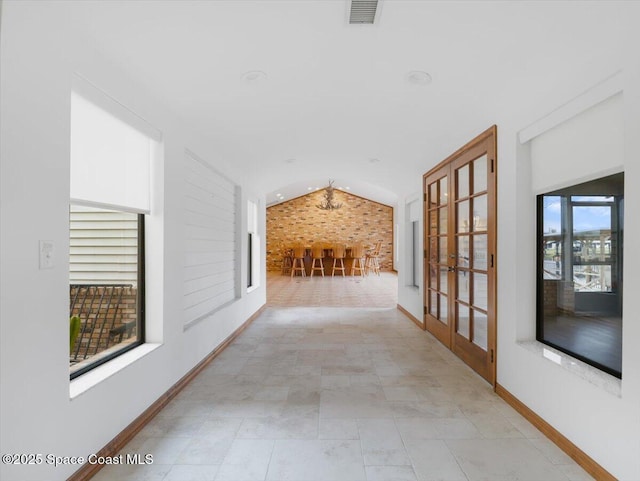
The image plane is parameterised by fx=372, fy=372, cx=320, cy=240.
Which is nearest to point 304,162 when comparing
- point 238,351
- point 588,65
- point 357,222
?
point 238,351

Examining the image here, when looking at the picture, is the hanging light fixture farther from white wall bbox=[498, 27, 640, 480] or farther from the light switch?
the light switch

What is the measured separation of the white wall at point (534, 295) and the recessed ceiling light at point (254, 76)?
1.65 metres

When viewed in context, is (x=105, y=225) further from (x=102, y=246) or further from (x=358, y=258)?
(x=358, y=258)

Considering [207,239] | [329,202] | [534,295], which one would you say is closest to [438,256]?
[534,295]

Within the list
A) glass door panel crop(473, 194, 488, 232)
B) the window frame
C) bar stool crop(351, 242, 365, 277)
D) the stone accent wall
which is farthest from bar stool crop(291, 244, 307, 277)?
the window frame

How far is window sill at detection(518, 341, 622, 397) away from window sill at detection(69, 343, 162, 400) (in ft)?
8.07

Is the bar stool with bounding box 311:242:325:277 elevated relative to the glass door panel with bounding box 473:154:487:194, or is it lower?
lower

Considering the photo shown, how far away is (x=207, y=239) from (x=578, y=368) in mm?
3176

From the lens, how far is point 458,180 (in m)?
3.75

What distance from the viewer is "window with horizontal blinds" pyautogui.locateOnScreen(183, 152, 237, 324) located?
3.28 metres

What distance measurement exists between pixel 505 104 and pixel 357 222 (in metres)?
11.9

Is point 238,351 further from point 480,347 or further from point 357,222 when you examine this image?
point 357,222

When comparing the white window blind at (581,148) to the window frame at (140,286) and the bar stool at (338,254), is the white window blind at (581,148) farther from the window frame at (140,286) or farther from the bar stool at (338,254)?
the bar stool at (338,254)

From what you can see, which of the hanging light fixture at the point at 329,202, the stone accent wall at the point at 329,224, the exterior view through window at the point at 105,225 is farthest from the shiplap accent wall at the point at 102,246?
the stone accent wall at the point at 329,224
